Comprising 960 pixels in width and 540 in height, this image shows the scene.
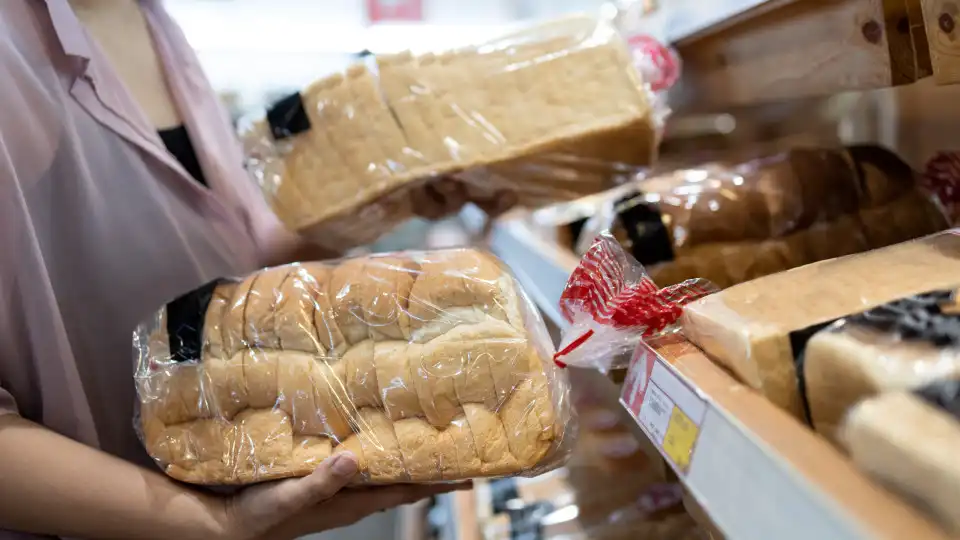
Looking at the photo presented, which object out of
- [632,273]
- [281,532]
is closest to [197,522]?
[281,532]

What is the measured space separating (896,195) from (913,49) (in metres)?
0.23

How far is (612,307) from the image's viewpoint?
66 cm

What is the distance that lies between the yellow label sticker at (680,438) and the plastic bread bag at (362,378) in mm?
176

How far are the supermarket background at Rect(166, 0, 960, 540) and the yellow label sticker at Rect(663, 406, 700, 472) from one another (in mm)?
33

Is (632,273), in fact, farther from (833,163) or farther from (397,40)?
(397,40)

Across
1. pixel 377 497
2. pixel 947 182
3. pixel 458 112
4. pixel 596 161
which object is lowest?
pixel 377 497

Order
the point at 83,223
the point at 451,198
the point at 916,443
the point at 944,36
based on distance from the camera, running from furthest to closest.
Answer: the point at 451,198 < the point at 83,223 < the point at 944,36 < the point at 916,443

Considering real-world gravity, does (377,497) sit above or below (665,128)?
below

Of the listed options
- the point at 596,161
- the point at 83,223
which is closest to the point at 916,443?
the point at 596,161

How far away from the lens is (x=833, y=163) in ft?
3.31

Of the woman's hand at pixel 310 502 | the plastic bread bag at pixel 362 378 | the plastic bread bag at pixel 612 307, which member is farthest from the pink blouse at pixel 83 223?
the plastic bread bag at pixel 612 307

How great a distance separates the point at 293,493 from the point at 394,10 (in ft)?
6.89

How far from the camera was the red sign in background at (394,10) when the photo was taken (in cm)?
246

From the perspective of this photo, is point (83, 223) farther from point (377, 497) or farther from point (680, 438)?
point (680, 438)
